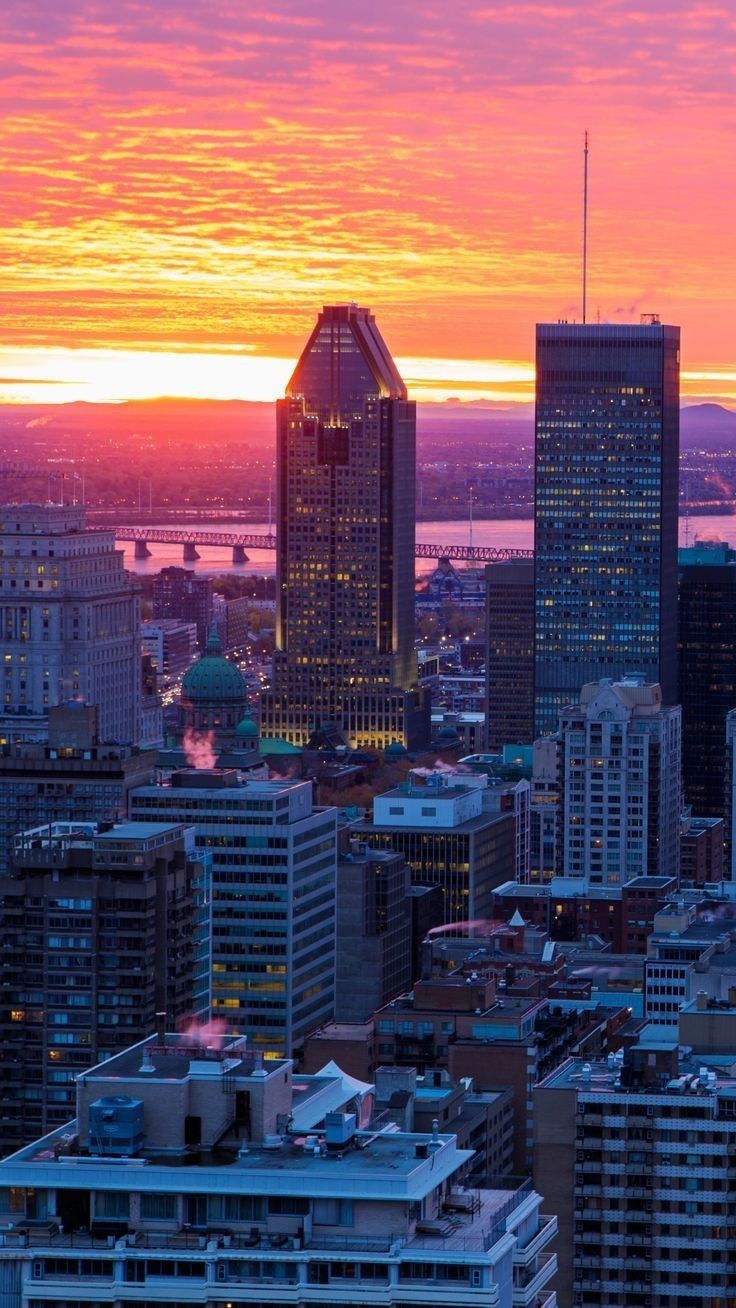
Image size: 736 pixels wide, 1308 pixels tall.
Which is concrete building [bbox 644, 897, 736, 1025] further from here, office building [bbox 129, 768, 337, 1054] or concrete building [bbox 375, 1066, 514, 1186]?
office building [bbox 129, 768, 337, 1054]

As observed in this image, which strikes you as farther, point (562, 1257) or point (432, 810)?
point (432, 810)

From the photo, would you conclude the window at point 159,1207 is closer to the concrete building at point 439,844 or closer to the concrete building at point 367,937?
the concrete building at point 367,937

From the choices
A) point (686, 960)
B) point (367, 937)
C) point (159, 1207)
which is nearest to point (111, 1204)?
point (159, 1207)

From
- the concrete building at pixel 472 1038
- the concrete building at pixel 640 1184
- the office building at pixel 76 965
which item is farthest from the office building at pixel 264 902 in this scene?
the concrete building at pixel 640 1184

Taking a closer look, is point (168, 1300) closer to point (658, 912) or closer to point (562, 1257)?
point (562, 1257)

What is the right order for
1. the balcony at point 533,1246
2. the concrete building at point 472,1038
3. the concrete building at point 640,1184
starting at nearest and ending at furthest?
the balcony at point 533,1246, the concrete building at point 640,1184, the concrete building at point 472,1038

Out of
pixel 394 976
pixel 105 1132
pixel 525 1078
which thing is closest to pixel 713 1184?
pixel 525 1078

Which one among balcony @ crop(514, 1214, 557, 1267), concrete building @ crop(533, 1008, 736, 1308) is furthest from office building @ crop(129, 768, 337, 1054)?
balcony @ crop(514, 1214, 557, 1267)
